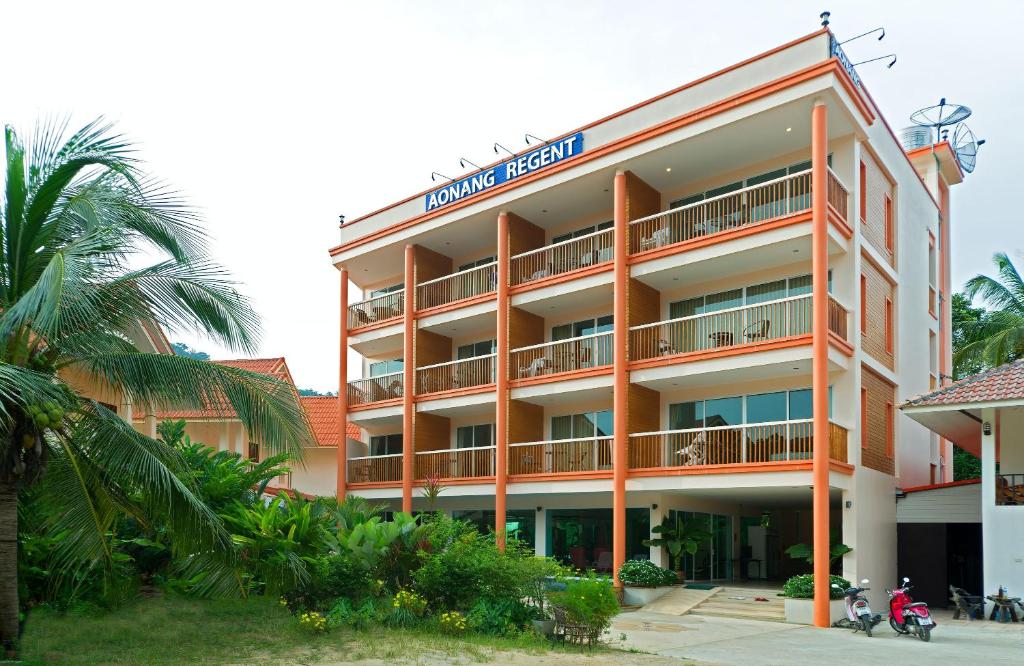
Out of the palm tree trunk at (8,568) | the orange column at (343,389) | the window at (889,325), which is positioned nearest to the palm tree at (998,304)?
the window at (889,325)

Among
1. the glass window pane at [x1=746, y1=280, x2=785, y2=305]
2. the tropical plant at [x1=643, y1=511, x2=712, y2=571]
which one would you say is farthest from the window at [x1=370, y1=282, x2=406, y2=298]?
the tropical plant at [x1=643, y1=511, x2=712, y2=571]

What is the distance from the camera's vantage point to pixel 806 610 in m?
19.0

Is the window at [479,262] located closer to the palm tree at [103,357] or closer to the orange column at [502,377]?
the orange column at [502,377]

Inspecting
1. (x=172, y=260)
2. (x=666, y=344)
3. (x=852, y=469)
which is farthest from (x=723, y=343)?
(x=172, y=260)

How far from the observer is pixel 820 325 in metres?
19.7

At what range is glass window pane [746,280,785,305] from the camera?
22641 mm

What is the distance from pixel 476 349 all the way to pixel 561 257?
19.1ft

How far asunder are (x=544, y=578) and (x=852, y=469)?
935 centimetres

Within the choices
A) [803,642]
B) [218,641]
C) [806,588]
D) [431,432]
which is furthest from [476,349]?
[218,641]

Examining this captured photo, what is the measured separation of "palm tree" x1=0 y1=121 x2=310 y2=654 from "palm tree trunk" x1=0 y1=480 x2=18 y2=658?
0.05 ft

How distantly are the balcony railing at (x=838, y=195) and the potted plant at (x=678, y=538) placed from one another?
8.31m

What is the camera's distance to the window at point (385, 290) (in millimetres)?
34066

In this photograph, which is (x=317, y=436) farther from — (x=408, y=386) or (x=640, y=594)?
(x=640, y=594)

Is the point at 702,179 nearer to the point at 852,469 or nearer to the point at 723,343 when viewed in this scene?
the point at 723,343
